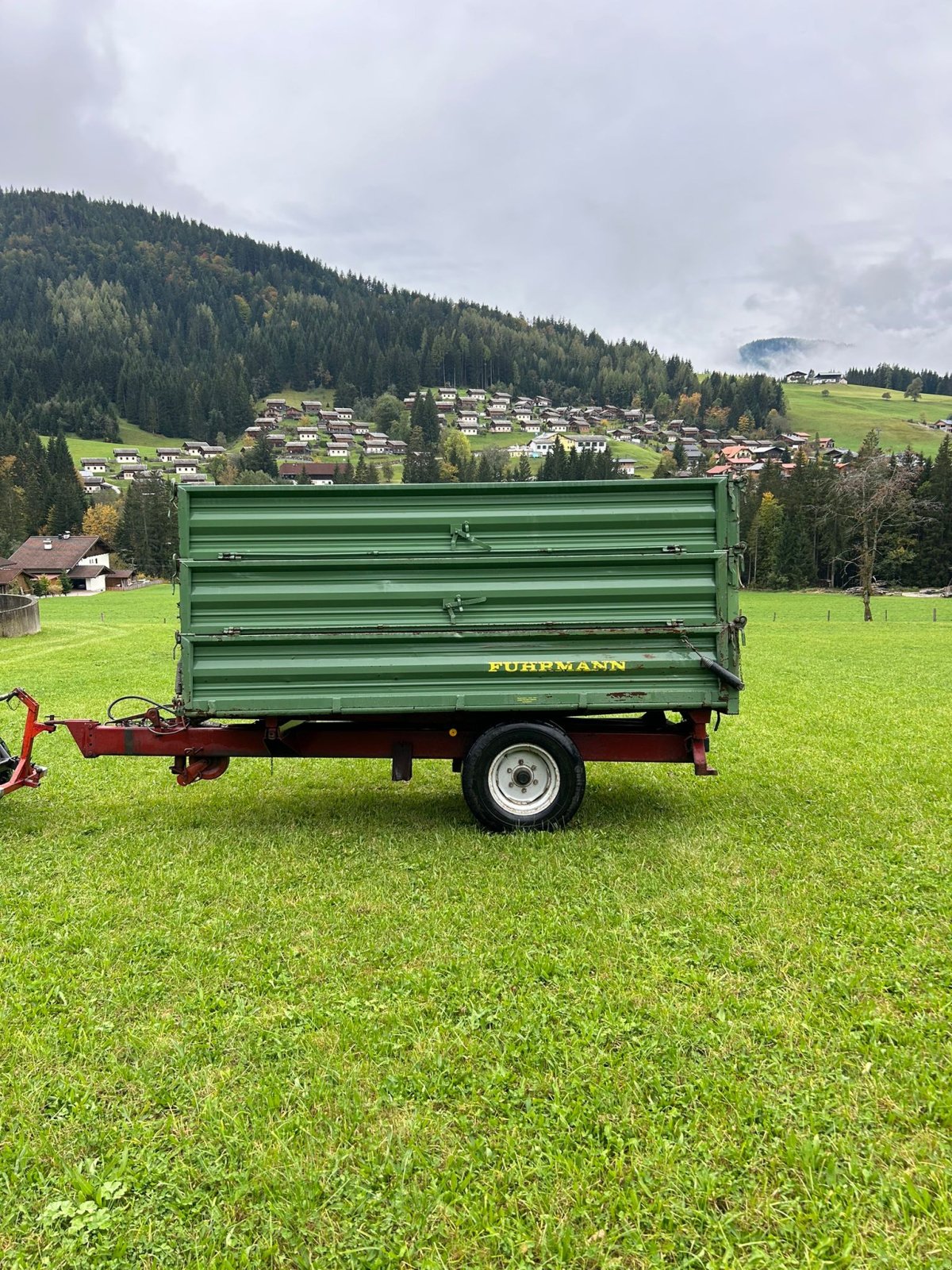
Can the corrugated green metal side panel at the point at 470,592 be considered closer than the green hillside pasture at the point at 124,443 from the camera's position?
Yes

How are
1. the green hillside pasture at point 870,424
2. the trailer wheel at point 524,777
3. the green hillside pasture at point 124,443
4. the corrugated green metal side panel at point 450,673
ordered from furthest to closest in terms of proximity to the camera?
the green hillside pasture at point 870,424 < the green hillside pasture at point 124,443 < the trailer wheel at point 524,777 < the corrugated green metal side panel at point 450,673

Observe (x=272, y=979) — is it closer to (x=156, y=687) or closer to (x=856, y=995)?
(x=856, y=995)

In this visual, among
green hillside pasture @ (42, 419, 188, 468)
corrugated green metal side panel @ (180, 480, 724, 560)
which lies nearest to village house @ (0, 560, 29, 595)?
green hillside pasture @ (42, 419, 188, 468)

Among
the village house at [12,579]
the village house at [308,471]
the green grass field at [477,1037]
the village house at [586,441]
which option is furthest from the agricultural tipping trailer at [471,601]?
the village house at [586,441]

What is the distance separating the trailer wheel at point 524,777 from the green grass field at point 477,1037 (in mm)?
245

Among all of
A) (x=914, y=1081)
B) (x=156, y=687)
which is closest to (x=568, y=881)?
(x=914, y=1081)

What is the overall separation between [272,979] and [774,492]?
86.7 metres

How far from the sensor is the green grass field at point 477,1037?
2795 millimetres

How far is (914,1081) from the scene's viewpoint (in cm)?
347

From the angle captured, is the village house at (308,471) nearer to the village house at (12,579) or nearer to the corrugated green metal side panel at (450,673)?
the village house at (12,579)

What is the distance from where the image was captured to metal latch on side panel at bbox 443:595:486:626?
256 inches

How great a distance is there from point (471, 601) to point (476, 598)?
45mm

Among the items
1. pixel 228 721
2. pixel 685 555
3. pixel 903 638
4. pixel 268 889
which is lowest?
pixel 903 638

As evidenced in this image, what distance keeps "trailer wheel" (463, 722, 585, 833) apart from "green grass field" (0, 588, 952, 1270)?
25cm
